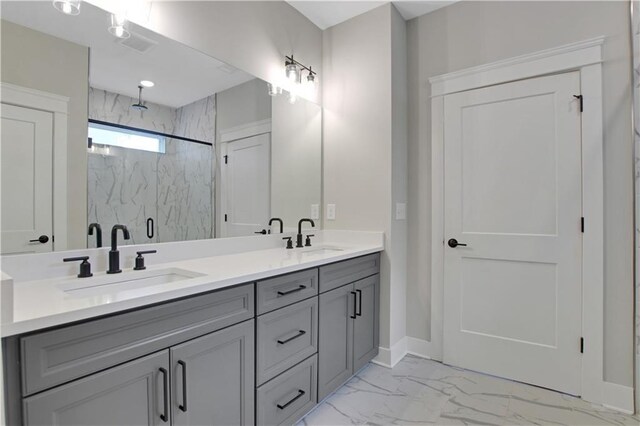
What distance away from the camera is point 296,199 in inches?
100

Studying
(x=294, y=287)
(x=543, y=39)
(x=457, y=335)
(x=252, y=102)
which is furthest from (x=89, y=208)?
(x=543, y=39)

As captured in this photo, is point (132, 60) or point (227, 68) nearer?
point (132, 60)

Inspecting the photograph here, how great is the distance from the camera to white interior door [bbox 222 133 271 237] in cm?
207

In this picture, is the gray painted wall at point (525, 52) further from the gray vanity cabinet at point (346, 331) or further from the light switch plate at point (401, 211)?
the gray vanity cabinet at point (346, 331)

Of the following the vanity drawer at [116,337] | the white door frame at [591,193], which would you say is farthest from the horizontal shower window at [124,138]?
the white door frame at [591,193]

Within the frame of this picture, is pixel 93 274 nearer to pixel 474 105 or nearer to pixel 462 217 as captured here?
pixel 462 217

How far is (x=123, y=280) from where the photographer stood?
53.8 inches

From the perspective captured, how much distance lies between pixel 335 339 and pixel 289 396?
0.43 meters

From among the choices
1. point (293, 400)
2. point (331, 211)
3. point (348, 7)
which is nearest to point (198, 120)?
point (331, 211)

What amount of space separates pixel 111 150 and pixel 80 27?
0.52 meters

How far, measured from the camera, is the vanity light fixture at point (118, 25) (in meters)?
1.44

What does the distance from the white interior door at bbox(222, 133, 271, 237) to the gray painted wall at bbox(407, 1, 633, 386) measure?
116cm

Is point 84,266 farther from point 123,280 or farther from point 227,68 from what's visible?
point 227,68

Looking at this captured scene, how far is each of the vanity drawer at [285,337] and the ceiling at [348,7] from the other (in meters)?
2.15
